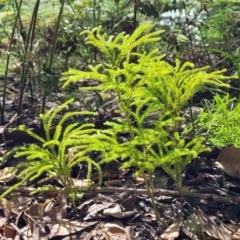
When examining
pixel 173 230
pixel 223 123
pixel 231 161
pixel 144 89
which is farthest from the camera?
pixel 231 161

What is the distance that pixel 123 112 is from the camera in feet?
7.87

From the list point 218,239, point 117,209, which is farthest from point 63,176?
point 218,239

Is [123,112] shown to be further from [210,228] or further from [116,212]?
[210,228]

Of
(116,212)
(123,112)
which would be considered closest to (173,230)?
(116,212)

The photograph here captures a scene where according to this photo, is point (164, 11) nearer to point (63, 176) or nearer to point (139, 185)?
point (139, 185)

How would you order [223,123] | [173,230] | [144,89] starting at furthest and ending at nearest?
[223,123]
[173,230]
[144,89]

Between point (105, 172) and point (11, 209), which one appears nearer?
point (11, 209)

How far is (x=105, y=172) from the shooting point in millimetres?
2609

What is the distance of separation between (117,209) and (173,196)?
244 millimetres

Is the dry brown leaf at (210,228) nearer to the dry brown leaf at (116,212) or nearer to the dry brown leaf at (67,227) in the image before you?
the dry brown leaf at (116,212)

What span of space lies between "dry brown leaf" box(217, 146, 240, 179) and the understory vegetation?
17mm

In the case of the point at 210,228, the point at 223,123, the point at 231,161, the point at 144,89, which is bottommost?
the point at 210,228

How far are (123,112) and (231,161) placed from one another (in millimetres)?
566

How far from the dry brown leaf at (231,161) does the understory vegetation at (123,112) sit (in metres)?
0.02
